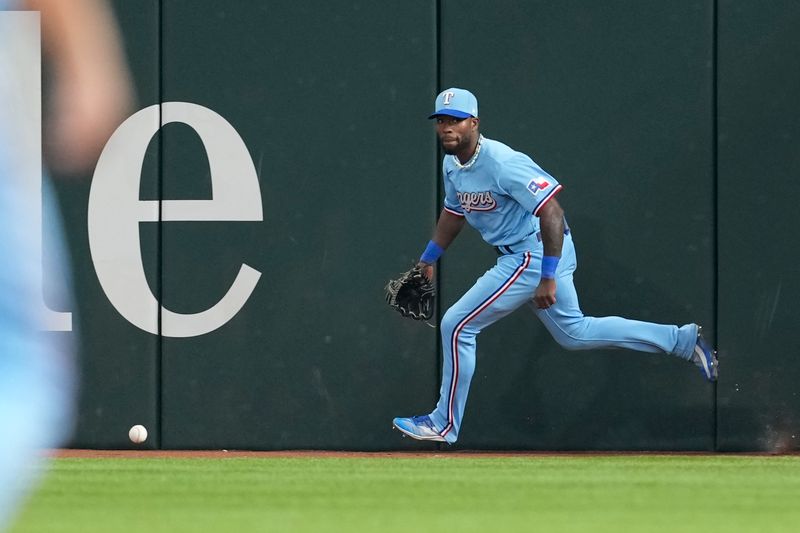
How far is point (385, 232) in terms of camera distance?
27.7 feet

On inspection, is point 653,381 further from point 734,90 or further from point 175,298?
point 175,298

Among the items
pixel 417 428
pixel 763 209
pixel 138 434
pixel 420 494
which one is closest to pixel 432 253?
pixel 417 428

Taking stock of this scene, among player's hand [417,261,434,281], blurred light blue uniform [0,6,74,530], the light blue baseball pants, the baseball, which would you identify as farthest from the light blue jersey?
blurred light blue uniform [0,6,74,530]

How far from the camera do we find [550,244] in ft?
24.8

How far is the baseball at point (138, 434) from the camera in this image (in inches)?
332

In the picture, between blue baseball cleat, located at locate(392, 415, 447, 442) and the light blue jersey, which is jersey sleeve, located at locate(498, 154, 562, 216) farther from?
blue baseball cleat, located at locate(392, 415, 447, 442)

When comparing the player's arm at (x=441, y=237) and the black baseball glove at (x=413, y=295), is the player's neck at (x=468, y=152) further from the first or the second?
the black baseball glove at (x=413, y=295)

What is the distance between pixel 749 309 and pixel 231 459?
9.91 ft

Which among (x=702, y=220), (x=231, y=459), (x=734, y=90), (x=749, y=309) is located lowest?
(x=231, y=459)

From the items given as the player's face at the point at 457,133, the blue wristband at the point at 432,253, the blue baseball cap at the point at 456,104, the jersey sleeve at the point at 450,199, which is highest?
the blue baseball cap at the point at 456,104

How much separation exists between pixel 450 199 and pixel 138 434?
227cm

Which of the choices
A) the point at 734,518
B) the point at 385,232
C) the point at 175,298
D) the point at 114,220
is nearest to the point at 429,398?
the point at 385,232

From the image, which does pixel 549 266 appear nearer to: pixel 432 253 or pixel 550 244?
pixel 550 244

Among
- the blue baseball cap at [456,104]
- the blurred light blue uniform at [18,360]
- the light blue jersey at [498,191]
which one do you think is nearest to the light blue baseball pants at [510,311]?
the light blue jersey at [498,191]
